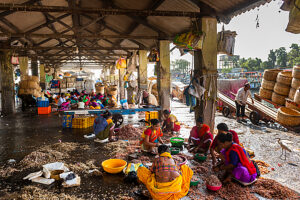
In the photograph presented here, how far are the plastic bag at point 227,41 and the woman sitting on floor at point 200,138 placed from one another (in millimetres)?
2152

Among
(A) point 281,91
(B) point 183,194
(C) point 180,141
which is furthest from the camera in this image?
Result: (A) point 281,91

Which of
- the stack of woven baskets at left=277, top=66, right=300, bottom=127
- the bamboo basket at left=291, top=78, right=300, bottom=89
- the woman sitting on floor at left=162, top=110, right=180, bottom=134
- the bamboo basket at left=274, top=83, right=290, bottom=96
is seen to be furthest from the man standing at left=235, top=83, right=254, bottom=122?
the woman sitting on floor at left=162, top=110, right=180, bottom=134

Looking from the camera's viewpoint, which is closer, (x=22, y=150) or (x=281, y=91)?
(x=22, y=150)

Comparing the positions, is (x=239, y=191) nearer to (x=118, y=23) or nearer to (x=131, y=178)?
(x=131, y=178)

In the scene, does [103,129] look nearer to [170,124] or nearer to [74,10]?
[170,124]

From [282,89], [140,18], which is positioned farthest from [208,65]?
[282,89]

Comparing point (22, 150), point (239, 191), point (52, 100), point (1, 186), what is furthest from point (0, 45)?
point (239, 191)

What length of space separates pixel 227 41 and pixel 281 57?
36060 mm

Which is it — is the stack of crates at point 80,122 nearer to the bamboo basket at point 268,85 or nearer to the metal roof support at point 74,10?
the metal roof support at point 74,10

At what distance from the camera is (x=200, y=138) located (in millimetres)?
5422

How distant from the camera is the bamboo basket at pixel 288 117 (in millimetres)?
7983

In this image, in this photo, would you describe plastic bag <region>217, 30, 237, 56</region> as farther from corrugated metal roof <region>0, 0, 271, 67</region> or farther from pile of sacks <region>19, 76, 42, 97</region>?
pile of sacks <region>19, 76, 42, 97</region>

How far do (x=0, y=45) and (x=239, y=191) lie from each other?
42.0 feet

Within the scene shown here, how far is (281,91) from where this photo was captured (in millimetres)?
10594
